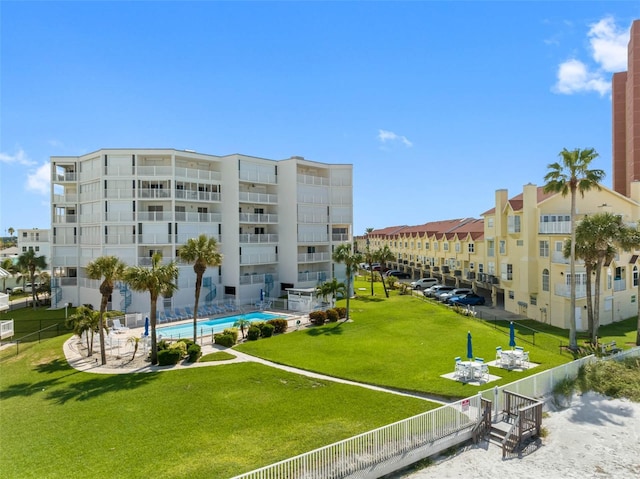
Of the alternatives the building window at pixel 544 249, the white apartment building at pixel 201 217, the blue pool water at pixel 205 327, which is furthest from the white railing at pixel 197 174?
the building window at pixel 544 249

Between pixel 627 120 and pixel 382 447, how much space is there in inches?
3300

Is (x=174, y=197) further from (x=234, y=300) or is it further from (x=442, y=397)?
(x=442, y=397)

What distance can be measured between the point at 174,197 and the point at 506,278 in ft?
116

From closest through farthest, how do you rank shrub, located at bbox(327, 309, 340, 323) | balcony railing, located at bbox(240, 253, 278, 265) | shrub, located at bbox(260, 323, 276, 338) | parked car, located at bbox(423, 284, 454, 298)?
shrub, located at bbox(260, 323, 276, 338), shrub, located at bbox(327, 309, 340, 323), balcony railing, located at bbox(240, 253, 278, 265), parked car, located at bbox(423, 284, 454, 298)

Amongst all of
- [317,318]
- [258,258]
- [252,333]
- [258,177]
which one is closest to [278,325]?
[252,333]

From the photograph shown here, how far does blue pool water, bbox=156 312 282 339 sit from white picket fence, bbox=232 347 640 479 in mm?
18958

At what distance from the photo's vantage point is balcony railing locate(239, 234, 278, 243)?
42.2 m

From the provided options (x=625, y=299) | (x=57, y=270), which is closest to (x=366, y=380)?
(x=625, y=299)

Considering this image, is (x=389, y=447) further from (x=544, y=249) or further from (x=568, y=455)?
(x=544, y=249)

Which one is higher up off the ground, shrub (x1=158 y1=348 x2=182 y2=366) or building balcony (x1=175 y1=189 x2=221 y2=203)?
building balcony (x1=175 y1=189 x2=221 y2=203)

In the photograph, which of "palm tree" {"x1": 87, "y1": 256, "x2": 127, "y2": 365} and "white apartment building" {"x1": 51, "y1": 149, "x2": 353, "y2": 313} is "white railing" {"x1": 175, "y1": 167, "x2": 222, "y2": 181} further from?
"palm tree" {"x1": 87, "y1": 256, "x2": 127, "y2": 365}

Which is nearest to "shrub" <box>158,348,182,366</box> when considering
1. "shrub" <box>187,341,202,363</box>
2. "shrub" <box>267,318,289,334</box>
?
"shrub" <box>187,341,202,363</box>

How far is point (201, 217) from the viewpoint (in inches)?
1614

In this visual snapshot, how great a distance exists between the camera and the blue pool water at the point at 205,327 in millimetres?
28859
